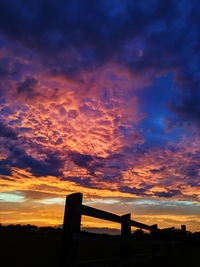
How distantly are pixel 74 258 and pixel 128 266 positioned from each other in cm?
265

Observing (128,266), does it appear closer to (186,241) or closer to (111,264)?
(111,264)

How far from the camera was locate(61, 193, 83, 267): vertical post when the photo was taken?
10.8 ft

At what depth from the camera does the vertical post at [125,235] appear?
515cm

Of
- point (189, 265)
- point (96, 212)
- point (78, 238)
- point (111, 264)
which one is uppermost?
point (96, 212)

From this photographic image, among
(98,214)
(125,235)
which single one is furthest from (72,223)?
(125,235)

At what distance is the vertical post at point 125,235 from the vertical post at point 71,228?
6.61 ft

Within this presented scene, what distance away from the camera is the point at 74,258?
10.9 feet

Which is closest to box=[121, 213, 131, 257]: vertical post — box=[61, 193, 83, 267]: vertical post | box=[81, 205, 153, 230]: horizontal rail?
box=[81, 205, 153, 230]: horizontal rail

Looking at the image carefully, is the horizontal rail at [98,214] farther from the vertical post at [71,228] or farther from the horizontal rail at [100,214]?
the vertical post at [71,228]

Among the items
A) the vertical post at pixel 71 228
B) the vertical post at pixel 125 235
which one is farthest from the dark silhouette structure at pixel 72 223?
the vertical post at pixel 125 235

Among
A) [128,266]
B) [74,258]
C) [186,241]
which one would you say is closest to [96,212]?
[74,258]

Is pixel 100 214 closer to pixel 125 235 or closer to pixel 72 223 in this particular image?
pixel 72 223

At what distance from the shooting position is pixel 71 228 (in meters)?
3.43

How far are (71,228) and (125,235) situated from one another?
99.1 inches
